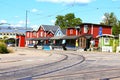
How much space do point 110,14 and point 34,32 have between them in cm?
3256

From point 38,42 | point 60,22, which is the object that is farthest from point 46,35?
point 60,22

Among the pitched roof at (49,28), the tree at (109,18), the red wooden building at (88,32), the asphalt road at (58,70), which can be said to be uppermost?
the tree at (109,18)

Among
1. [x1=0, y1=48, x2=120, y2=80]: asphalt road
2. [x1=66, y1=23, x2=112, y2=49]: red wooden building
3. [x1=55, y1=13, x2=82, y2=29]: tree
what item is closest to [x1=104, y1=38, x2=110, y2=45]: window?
[x1=66, y1=23, x2=112, y2=49]: red wooden building

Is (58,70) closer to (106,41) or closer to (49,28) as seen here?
(106,41)

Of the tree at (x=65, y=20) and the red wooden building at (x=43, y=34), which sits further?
the tree at (x=65, y=20)

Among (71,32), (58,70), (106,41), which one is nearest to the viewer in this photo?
(58,70)

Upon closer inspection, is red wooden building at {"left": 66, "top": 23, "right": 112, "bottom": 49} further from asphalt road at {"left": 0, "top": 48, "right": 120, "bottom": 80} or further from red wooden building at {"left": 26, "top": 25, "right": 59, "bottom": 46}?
asphalt road at {"left": 0, "top": 48, "right": 120, "bottom": 80}

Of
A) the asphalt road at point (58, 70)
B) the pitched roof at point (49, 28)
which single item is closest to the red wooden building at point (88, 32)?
the pitched roof at point (49, 28)

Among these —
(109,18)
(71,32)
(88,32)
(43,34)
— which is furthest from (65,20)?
(88,32)

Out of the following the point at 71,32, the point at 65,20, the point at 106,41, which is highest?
the point at 65,20

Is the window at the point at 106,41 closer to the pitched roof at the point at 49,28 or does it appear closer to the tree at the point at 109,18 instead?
the pitched roof at the point at 49,28

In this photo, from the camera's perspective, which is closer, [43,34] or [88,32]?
[88,32]

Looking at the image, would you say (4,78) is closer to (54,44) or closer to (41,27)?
(54,44)

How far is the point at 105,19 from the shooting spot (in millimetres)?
121375
